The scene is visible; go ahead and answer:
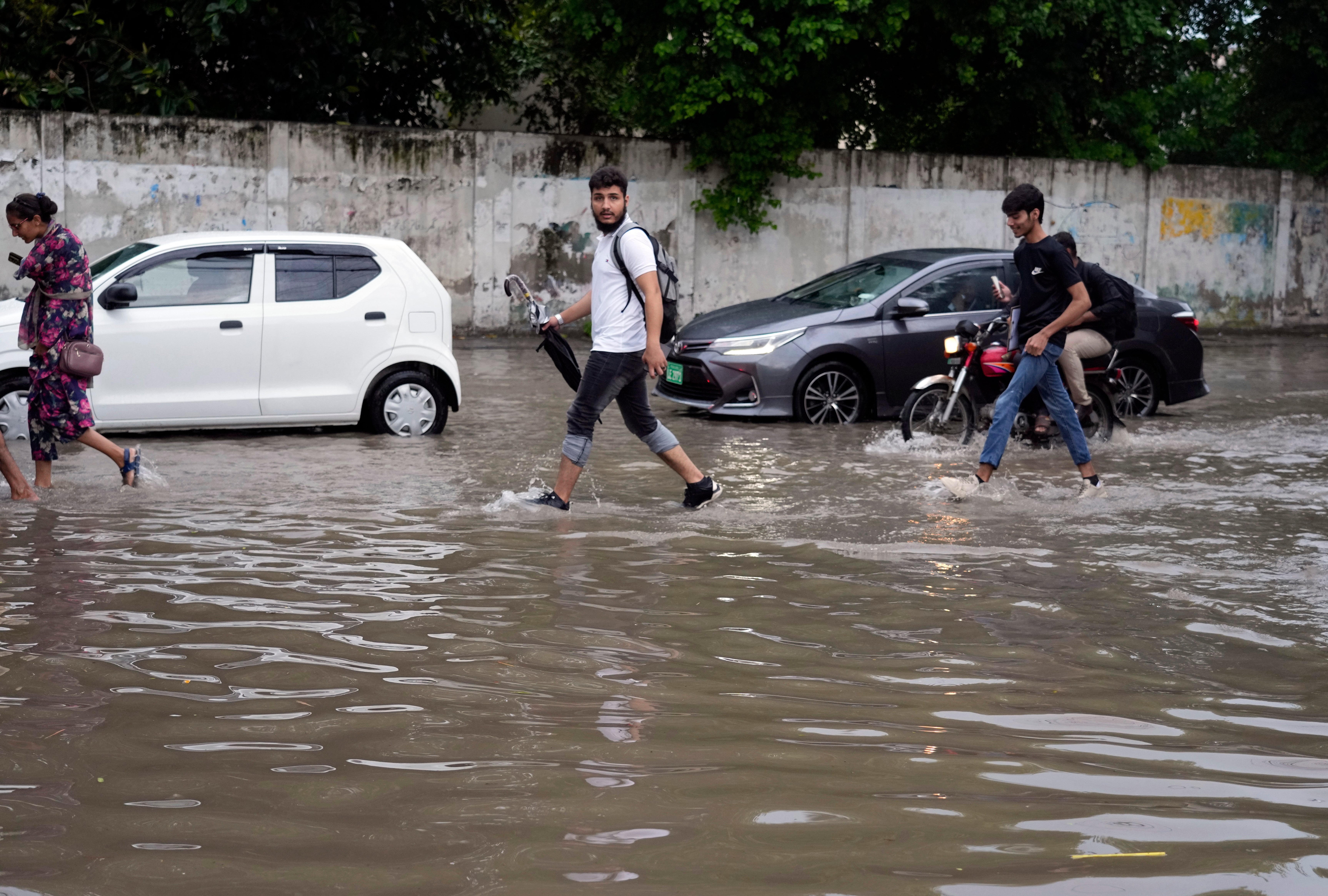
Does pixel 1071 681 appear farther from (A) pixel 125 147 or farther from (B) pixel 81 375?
(A) pixel 125 147

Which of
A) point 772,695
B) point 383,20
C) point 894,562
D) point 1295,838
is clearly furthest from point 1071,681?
point 383,20

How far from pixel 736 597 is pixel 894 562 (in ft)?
3.62

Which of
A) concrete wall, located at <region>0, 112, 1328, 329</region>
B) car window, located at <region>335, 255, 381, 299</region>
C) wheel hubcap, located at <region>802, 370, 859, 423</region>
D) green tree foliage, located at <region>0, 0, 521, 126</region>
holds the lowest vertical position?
wheel hubcap, located at <region>802, 370, 859, 423</region>

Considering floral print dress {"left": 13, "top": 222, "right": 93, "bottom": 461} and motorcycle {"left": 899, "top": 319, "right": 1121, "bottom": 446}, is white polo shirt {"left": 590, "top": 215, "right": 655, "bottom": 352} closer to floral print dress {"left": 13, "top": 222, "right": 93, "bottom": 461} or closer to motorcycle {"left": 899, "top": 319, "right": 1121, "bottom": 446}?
floral print dress {"left": 13, "top": 222, "right": 93, "bottom": 461}

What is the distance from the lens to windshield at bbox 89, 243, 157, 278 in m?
10.8

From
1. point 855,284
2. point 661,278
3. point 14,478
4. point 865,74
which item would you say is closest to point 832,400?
point 855,284

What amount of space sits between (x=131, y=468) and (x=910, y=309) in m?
6.58

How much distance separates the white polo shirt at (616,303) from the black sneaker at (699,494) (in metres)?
0.86

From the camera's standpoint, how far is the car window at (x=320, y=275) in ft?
36.4

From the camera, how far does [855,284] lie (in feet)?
44.2

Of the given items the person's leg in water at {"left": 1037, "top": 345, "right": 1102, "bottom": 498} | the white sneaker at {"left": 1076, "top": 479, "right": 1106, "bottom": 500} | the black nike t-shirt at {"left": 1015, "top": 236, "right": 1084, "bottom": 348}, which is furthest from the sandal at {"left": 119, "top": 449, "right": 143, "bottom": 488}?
the white sneaker at {"left": 1076, "top": 479, "right": 1106, "bottom": 500}

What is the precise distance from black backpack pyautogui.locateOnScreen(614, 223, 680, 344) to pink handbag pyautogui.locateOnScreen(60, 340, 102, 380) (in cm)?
316

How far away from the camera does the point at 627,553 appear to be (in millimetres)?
7039

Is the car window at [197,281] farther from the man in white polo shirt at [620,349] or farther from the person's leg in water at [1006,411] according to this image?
the person's leg in water at [1006,411]
